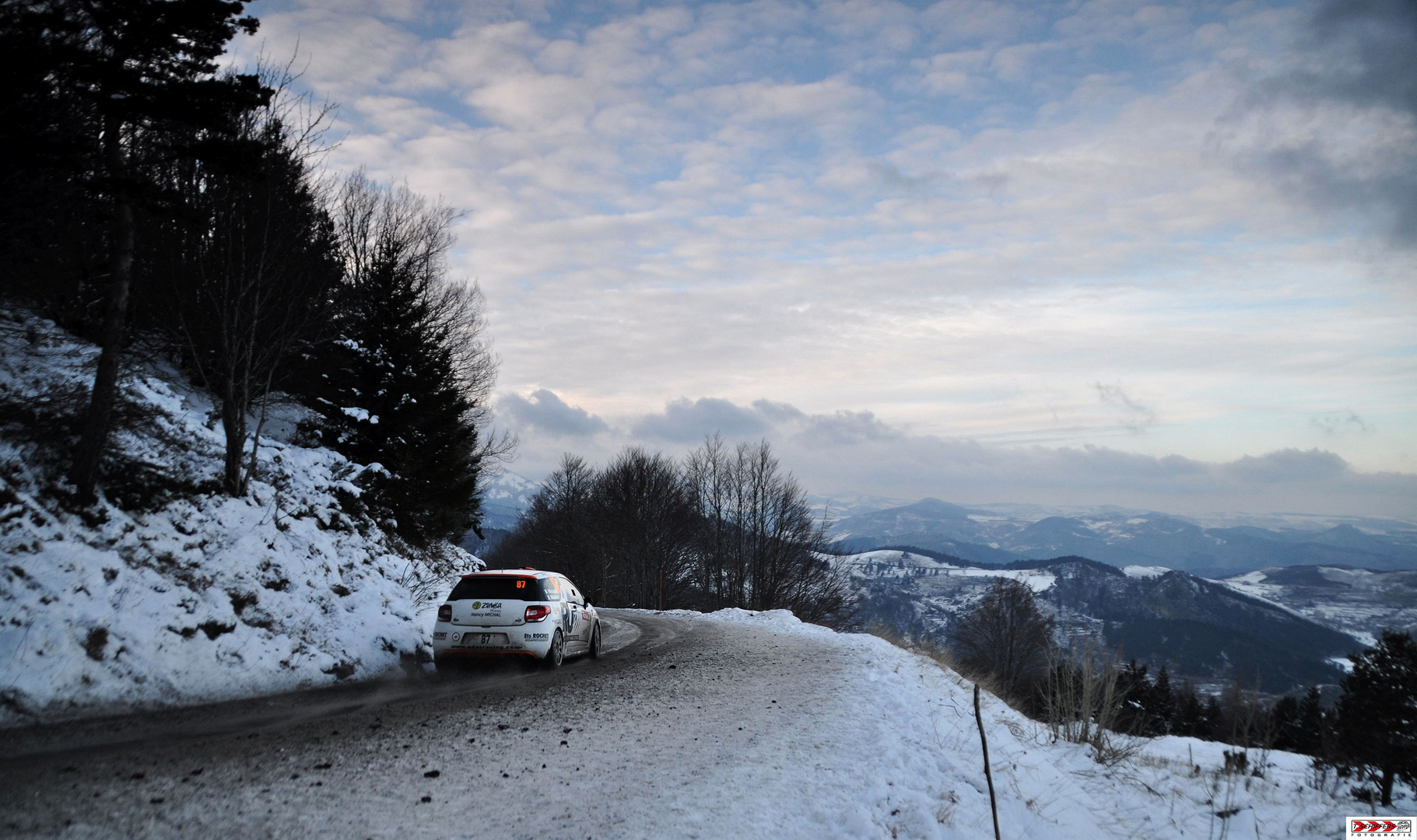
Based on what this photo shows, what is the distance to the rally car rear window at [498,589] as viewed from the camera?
38.1 feet

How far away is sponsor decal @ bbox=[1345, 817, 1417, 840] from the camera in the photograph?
8.74 metres

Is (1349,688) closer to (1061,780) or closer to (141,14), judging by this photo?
(1061,780)

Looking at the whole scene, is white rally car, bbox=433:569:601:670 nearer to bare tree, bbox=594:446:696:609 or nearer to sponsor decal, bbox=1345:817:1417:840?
sponsor decal, bbox=1345:817:1417:840

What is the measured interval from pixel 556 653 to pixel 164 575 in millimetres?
5706

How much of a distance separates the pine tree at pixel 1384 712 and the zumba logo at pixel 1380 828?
34.5 feet

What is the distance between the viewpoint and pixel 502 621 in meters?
11.4

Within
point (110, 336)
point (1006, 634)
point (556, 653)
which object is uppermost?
point (110, 336)

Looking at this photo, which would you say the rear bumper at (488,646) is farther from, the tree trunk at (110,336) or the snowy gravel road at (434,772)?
the tree trunk at (110,336)

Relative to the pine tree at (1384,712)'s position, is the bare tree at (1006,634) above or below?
below

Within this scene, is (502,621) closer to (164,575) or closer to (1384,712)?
(164,575)

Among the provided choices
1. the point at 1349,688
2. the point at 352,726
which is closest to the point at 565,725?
the point at 352,726

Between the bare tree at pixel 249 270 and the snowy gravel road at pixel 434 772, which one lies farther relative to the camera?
the bare tree at pixel 249 270

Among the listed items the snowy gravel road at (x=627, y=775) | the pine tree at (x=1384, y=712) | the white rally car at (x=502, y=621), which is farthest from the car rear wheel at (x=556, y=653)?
the pine tree at (x=1384, y=712)

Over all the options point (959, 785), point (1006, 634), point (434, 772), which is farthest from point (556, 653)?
point (1006, 634)
